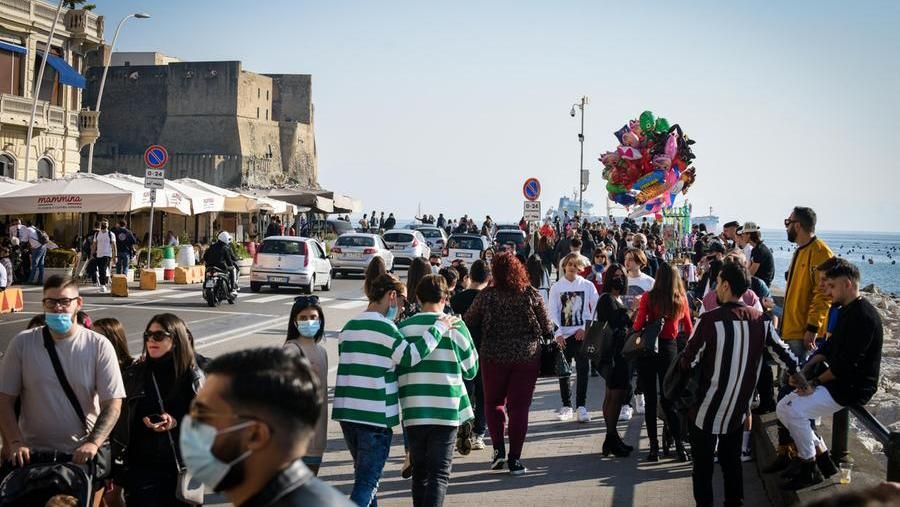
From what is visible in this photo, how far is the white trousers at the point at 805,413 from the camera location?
6535mm

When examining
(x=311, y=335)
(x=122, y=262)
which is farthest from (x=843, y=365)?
(x=122, y=262)

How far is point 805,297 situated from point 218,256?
53.6 ft

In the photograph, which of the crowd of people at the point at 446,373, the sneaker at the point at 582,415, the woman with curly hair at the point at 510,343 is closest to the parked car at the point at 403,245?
the sneaker at the point at 582,415

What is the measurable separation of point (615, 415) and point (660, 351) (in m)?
0.72

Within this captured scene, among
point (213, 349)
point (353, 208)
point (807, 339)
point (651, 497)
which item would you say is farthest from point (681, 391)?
point (353, 208)

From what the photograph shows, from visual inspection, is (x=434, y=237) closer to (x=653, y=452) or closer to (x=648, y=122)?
(x=648, y=122)

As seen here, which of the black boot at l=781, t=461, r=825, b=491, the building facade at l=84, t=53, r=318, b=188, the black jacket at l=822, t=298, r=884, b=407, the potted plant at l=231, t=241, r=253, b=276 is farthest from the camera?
the building facade at l=84, t=53, r=318, b=188

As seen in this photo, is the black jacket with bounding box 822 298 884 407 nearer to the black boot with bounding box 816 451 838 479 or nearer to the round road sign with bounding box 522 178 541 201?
the black boot with bounding box 816 451 838 479

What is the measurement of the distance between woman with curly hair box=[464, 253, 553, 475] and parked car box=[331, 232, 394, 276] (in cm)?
2325

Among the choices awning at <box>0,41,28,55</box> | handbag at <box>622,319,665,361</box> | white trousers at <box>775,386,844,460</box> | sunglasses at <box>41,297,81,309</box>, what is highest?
awning at <box>0,41,28,55</box>

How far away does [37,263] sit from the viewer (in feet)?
86.7

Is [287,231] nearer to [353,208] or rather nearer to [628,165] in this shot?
[353,208]

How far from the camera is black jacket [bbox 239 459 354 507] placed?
8.57ft

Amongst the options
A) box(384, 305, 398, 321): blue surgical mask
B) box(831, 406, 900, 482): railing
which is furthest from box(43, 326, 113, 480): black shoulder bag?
box(831, 406, 900, 482): railing
